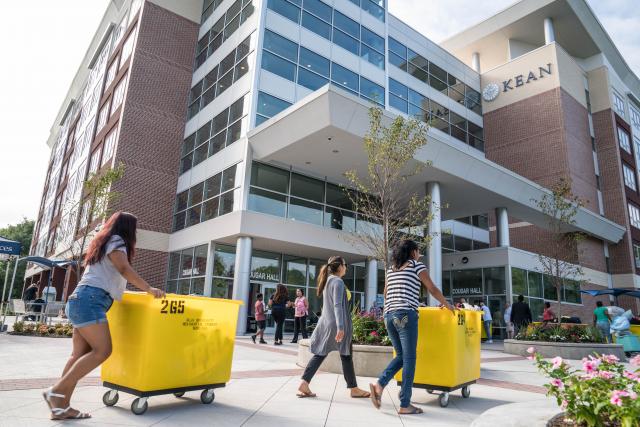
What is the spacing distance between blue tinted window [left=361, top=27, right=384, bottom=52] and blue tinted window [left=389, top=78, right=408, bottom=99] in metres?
2.23

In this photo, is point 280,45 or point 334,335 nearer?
point 334,335

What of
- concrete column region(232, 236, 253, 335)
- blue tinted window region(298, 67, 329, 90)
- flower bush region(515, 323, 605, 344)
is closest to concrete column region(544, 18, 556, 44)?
blue tinted window region(298, 67, 329, 90)

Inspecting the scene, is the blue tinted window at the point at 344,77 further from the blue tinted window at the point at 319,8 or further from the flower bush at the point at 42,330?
the flower bush at the point at 42,330

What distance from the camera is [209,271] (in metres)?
18.5

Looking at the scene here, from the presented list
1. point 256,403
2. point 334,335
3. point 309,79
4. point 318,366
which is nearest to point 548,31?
point 309,79

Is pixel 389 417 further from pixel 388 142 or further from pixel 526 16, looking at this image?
pixel 526 16

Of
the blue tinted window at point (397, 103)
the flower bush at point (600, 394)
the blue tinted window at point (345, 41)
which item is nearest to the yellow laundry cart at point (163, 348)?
the flower bush at point (600, 394)

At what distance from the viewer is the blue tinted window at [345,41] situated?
22.3 metres

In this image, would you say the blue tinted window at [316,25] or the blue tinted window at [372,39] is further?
the blue tinted window at [372,39]

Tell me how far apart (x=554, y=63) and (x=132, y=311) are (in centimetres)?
3458

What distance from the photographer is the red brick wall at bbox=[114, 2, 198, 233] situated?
21.7m

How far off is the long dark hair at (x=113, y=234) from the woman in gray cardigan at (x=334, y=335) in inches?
92.4

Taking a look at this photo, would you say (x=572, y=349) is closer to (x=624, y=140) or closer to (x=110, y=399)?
(x=110, y=399)

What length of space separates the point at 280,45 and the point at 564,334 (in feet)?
52.6
